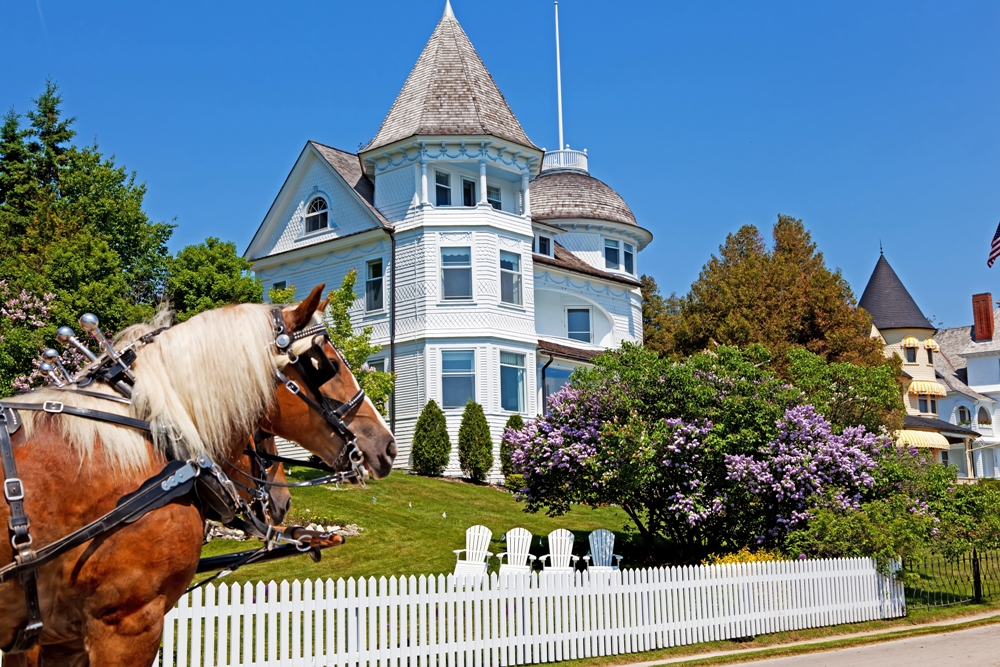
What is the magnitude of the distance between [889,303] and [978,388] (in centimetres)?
1605

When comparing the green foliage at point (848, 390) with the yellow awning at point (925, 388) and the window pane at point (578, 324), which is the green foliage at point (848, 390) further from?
the yellow awning at point (925, 388)

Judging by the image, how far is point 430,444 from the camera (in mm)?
29266

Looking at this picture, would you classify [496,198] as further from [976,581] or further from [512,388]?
[976,581]

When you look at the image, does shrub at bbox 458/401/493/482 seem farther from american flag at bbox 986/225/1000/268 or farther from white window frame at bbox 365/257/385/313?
american flag at bbox 986/225/1000/268

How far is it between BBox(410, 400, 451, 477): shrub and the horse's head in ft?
80.4

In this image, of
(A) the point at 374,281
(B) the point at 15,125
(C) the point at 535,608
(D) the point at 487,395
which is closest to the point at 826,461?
(C) the point at 535,608

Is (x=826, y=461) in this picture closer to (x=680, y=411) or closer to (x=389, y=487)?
(x=680, y=411)

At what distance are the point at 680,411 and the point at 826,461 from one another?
2.85m

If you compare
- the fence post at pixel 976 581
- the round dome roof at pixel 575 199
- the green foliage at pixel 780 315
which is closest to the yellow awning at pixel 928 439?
the green foliage at pixel 780 315

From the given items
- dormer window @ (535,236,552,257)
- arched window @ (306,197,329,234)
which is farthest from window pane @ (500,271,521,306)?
arched window @ (306,197,329,234)

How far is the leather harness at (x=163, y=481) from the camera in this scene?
3.98 metres

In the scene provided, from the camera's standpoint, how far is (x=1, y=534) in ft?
13.1

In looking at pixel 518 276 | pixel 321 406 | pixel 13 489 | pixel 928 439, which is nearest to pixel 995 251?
pixel 518 276

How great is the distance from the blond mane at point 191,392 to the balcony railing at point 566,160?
37.7 meters
